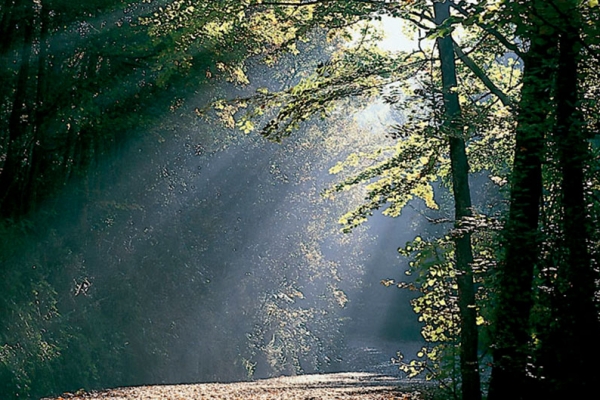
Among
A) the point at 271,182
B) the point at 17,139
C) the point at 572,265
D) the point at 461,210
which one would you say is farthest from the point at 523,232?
the point at 271,182

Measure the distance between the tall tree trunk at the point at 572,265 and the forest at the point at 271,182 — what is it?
2 cm

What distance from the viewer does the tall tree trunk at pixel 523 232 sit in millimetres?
5926

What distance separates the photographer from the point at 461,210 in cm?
908

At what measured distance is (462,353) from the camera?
28.8 ft

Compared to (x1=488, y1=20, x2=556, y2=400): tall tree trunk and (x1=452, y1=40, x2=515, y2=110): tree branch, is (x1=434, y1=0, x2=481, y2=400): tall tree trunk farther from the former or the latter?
(x1=488, y1=20, x2=556, y2=400): tall tree trunk

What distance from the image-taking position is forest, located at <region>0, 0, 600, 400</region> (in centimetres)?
594

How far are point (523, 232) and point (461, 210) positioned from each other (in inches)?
117

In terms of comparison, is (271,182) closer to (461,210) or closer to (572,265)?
(461,210)

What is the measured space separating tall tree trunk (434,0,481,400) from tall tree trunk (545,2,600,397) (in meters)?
2.32

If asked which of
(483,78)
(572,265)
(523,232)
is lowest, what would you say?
(572,265)

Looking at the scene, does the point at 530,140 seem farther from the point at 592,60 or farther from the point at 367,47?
the point at 367,47

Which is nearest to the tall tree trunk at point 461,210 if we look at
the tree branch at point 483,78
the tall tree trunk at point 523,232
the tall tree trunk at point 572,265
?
the tree branch at point 483,78

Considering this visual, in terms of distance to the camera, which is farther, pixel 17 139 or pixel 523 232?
pixel 17 139

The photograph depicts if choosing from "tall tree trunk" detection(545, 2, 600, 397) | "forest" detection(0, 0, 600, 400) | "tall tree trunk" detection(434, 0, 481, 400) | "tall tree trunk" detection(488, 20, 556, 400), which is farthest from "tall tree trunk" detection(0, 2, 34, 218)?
"tall tree trunk" detection(545, 2, 600, 397)
